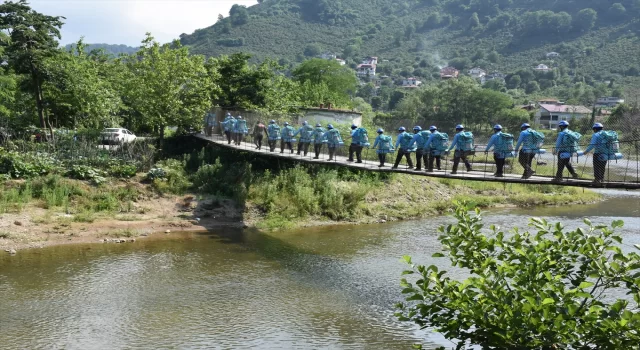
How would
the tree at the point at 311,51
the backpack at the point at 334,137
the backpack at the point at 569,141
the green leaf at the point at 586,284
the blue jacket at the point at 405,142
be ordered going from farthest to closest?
the tree at the point at 311,51 < the backpack at the point at 334,137 < the blue jacket at the point at 405,142 < the backpack at the point at 569,141 < the green leaf at the point at 586,284

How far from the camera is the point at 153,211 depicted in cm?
1880

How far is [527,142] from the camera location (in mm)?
12188

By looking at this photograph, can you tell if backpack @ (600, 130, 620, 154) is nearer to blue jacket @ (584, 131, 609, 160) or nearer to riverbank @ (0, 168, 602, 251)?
blue jacket @ (584, 131, 609, 160)

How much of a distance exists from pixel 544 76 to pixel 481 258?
348ft

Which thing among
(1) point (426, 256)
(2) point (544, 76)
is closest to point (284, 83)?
(1) point (426, 256)

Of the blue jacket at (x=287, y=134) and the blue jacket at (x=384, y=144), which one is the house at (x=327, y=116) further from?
the blue jacket at (x=384, y=144)

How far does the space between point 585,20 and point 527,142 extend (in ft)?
404

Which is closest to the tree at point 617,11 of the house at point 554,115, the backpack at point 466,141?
the house at point 554,115

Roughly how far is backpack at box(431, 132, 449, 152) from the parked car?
13136mm

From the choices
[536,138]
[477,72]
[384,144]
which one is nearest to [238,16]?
[477,72]

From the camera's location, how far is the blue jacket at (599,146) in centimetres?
1065

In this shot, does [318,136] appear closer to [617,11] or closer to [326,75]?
[326,75]

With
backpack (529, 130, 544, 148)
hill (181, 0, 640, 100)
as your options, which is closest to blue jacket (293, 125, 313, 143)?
backpack (529, 130, 544, 148)

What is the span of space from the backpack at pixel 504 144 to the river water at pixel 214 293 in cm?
378
